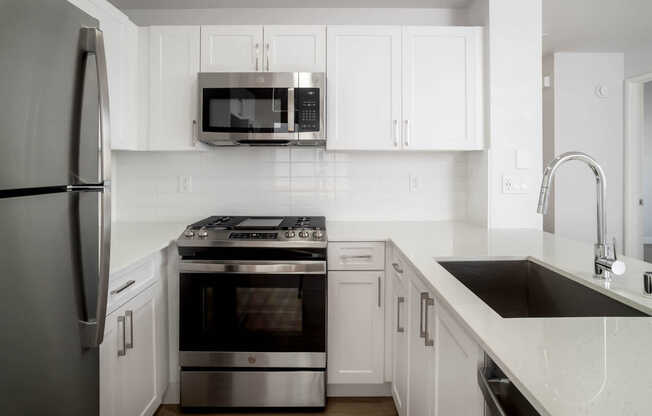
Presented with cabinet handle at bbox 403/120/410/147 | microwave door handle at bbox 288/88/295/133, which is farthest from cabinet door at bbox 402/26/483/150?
microwave door handle at bbox 288/88/295/133

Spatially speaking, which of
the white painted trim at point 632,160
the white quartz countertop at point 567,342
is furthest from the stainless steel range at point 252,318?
the white painted trim at point 632,160

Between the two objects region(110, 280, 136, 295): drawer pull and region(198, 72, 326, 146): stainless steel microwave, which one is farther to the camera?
region(198, 72, 326, 146): stainless steel microwave

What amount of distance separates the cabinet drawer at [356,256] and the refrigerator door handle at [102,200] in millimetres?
1329

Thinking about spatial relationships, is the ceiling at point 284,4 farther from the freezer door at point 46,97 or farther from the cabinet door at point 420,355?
the cabinet door at point 420,355

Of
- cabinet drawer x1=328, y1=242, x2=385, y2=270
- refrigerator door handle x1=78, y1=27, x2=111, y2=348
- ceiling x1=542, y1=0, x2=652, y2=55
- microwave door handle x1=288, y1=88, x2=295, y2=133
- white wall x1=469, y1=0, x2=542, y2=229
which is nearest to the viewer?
refrigerator door handle x1=78, y1=27, x2=111, y2=348

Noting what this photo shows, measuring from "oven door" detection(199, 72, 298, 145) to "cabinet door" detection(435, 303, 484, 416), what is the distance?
1.58 m

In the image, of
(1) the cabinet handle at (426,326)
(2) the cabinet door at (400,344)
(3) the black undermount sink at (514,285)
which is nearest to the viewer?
(1) the cabinet handle at (426,326)

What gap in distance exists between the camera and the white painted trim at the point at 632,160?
182 inches

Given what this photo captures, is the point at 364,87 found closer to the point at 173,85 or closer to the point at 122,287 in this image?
the point at 173,85

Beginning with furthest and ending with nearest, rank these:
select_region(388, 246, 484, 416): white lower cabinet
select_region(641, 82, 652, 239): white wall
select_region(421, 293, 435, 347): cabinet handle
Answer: select_region(641, 82, 652, 239): white wall → select_region(421, 293, 435, 347): cabinet handle → select_region(388, 246, 484, 416): white lower cabinet

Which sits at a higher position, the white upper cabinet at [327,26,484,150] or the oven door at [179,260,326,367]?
the white upper cabinet at [327,26,484,150]

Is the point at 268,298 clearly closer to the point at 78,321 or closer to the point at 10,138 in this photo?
the point at 78,321

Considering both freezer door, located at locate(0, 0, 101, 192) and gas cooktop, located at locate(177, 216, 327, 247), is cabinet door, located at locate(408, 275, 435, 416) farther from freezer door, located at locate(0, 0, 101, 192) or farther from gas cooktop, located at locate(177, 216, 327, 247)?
freezer door, located at locate(0, 0, 101, 192)

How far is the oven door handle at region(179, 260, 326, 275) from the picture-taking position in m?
2.29
